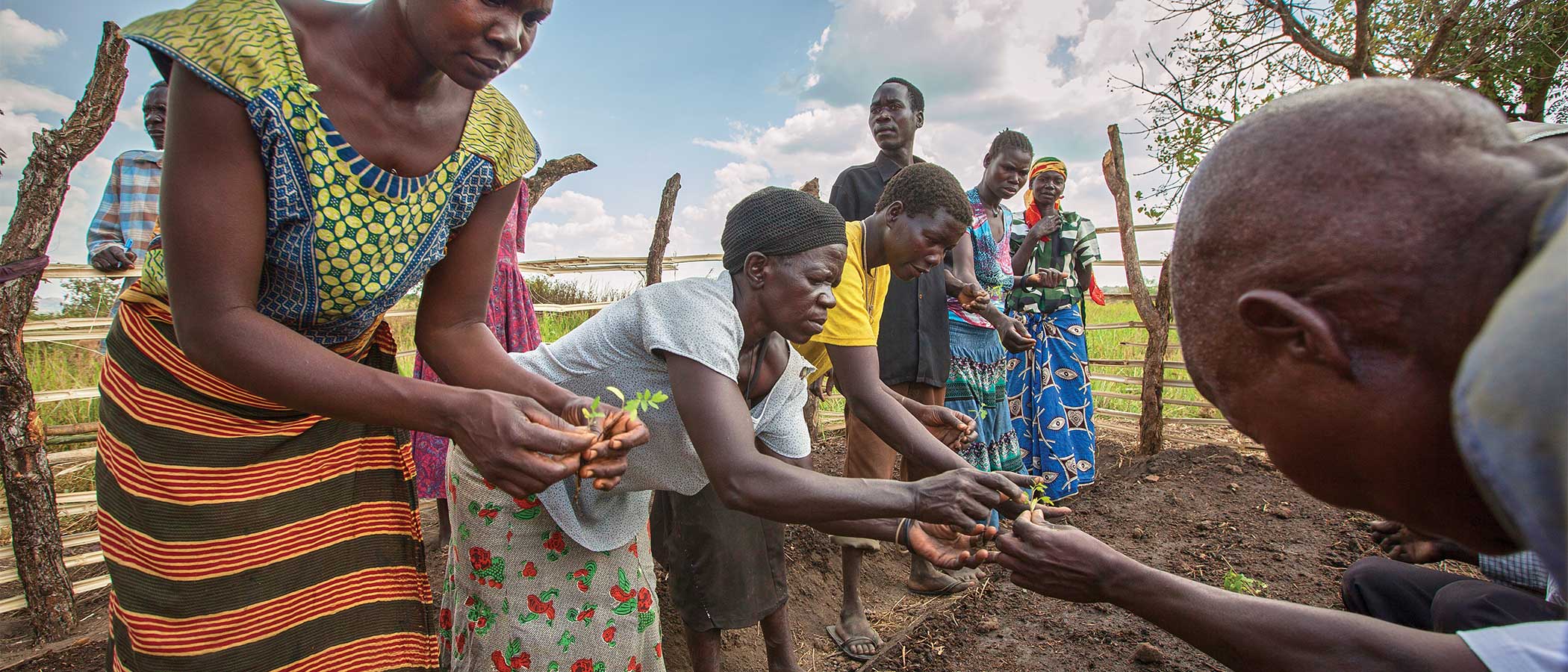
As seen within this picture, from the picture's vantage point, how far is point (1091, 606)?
3350 mm

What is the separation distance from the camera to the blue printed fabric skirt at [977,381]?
188 inches

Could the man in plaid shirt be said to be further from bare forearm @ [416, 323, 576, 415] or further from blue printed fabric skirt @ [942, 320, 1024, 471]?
blue printed fabric skirt @ [942, 320, 1024, 471]

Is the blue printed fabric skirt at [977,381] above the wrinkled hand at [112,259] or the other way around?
the other way around

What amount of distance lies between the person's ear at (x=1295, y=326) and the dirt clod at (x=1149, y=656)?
7.58 feet

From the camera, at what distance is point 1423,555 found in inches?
89.4

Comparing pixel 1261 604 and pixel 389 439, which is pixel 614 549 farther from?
pixel 1261 604

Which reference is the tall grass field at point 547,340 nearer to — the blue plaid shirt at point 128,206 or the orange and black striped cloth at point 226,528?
the blue plaid shirt at point 128,206

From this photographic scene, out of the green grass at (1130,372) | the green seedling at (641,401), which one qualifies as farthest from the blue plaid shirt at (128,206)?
the green grass at (1130,372)

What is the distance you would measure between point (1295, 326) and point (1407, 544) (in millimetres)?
2028

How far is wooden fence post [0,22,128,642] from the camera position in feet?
10.1

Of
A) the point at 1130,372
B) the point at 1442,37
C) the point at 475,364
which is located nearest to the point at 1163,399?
the point at 1130,372

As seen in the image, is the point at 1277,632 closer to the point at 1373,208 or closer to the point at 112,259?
the point at 1373,208

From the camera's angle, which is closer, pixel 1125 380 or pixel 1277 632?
pixel 1277 632

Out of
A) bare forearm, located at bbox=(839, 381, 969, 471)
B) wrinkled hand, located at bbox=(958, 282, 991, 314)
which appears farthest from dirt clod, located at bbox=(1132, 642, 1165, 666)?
wrinkled hand, located at bbox=(958, 282, 991, 314)
